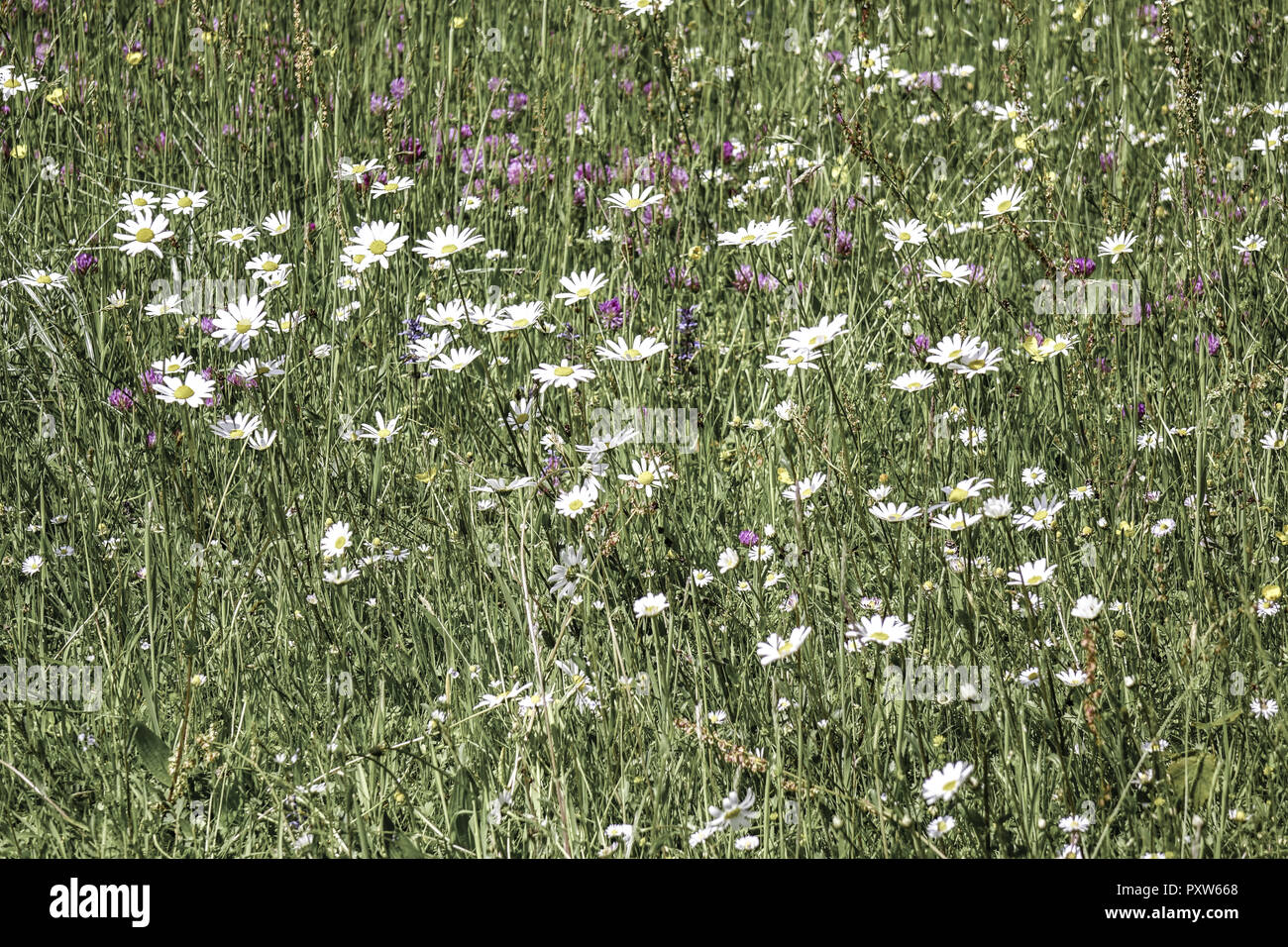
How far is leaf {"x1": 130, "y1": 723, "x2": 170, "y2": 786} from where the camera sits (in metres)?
1.49

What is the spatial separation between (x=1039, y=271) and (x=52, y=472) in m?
2.13

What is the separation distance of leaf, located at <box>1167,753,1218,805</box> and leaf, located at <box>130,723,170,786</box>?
1267 millimetres

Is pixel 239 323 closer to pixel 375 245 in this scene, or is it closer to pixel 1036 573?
pixel 375 245

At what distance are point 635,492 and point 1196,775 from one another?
86cm

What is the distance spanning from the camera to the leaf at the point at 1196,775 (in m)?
1.33

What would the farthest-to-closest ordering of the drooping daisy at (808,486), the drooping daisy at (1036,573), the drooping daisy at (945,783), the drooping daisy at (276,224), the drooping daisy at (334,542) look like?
the drooping daisy at (276,224) < the drooping daisy at (334,542) < the drooping daisy at (808,486) < the drooping daisy at (1036,573) < the drooping daisy at (945,783)

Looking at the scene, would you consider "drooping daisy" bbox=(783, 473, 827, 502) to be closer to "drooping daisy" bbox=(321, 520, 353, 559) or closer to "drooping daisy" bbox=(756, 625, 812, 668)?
"drooping daisy" bbox=(756, 625, 812, 668)

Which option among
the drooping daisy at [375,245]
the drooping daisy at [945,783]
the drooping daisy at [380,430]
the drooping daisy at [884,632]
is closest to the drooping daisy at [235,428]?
the drooping daisy at [380,430]

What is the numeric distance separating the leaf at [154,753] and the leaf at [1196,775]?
4.16 feet

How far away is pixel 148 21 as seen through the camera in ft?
11.9

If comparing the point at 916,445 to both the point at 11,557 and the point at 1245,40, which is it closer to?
the point at 11,557

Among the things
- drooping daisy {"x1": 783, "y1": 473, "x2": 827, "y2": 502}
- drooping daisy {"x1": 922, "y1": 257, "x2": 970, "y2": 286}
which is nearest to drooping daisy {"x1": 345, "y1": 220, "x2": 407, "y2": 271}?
drooping daisy {"x1": 783, "y1": 473, "x2": 827, "y2": 502}

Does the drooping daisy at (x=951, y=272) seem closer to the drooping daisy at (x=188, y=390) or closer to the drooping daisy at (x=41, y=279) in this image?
the drooping daisy at (x=188, y=390)
